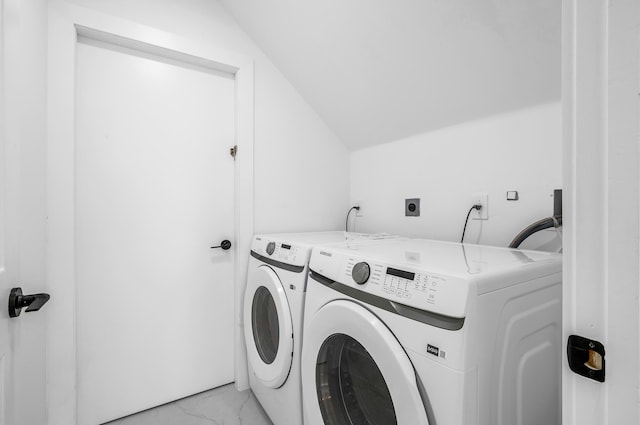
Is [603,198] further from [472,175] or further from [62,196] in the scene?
[62,196]

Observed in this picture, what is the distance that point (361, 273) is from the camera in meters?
0.74

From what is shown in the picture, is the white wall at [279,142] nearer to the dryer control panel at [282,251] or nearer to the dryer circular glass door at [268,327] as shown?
the dryer control panel at [282,251]

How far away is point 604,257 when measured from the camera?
→ 13.9 inches

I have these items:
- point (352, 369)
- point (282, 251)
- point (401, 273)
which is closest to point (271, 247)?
point (282, 251)

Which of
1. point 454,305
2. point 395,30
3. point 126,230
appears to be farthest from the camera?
point 126,230

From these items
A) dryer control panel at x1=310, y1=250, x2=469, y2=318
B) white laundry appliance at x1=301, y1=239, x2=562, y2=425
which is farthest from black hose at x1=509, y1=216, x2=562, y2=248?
dryer control panel at x1=310, y1=250, x2=469, y2=318

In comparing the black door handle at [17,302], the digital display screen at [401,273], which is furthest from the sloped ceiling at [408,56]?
the black door handle at [17,302]

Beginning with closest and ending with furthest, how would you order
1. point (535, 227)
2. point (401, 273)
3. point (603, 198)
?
point (603, 198) < point (401, 273) < point (535, 227)

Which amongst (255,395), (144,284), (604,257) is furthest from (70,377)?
(604,257)

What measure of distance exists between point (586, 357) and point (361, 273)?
1.48 ft

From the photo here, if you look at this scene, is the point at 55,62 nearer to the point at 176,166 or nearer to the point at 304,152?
the point at 176,166

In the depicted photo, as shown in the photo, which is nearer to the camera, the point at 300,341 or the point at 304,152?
the point at 300,341

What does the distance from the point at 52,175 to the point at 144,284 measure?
650 millimetres

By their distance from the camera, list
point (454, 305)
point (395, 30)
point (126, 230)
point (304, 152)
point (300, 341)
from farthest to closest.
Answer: point (304, 152) < point (126, 230) < point (395, 30) < point (300, 341) < point (454, 305)
